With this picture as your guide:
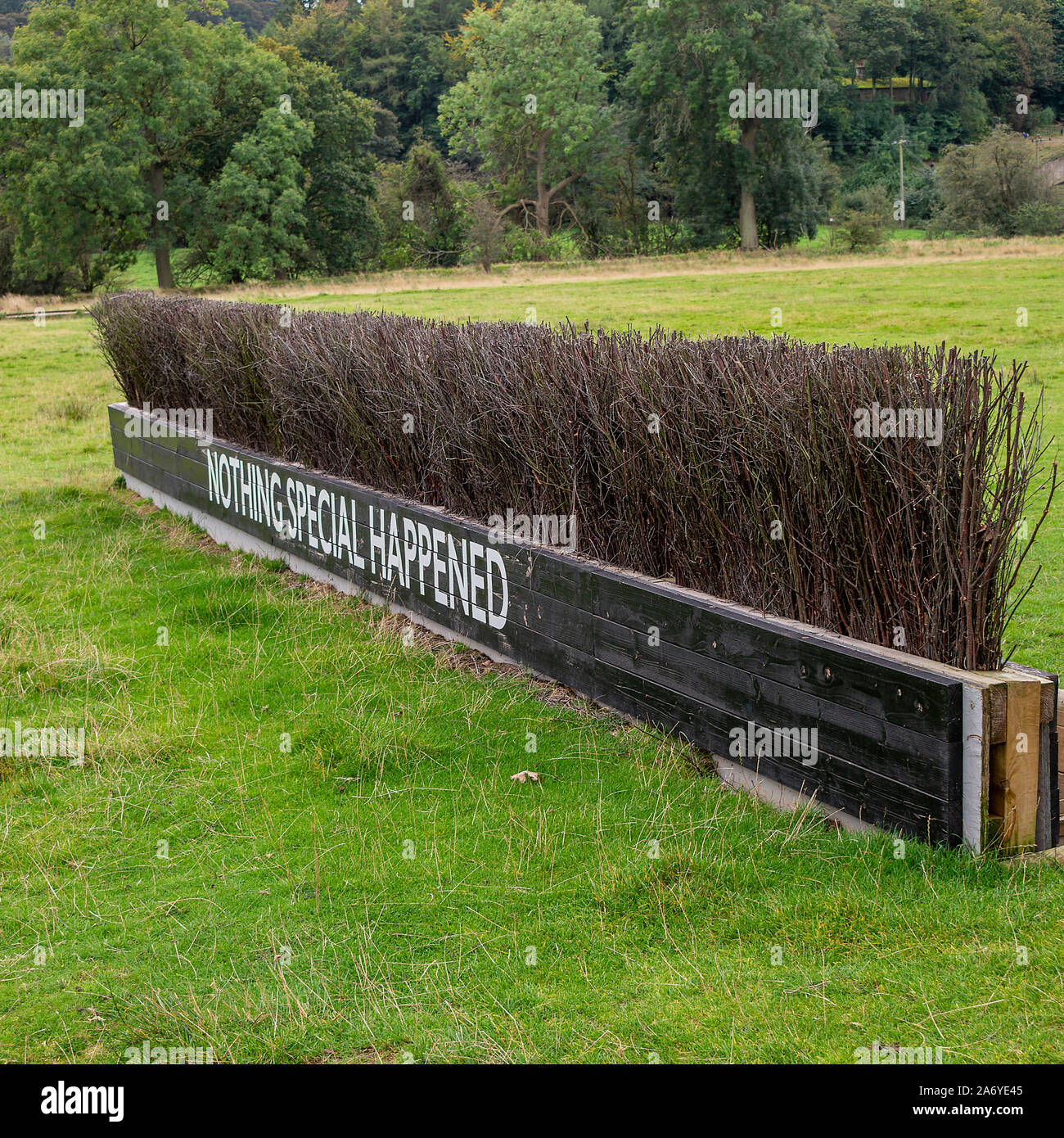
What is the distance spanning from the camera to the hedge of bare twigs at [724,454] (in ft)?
14.0

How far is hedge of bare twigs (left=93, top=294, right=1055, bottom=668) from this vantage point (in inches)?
168

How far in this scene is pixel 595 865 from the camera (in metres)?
4.36

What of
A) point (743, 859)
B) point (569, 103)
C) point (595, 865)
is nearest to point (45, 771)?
point (595, 865)

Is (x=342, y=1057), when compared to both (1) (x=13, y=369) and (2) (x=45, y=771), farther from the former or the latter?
(1) (x=13, y=369)

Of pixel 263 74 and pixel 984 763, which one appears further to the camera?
pixel 263 74

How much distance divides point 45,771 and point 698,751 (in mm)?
A: 3092

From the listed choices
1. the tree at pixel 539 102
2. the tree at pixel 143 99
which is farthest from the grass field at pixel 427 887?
the tree at pixel 539 102

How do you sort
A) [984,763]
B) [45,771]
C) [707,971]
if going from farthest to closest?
[45,771]
[984,763]
[707,971]

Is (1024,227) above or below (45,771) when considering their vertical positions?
above
